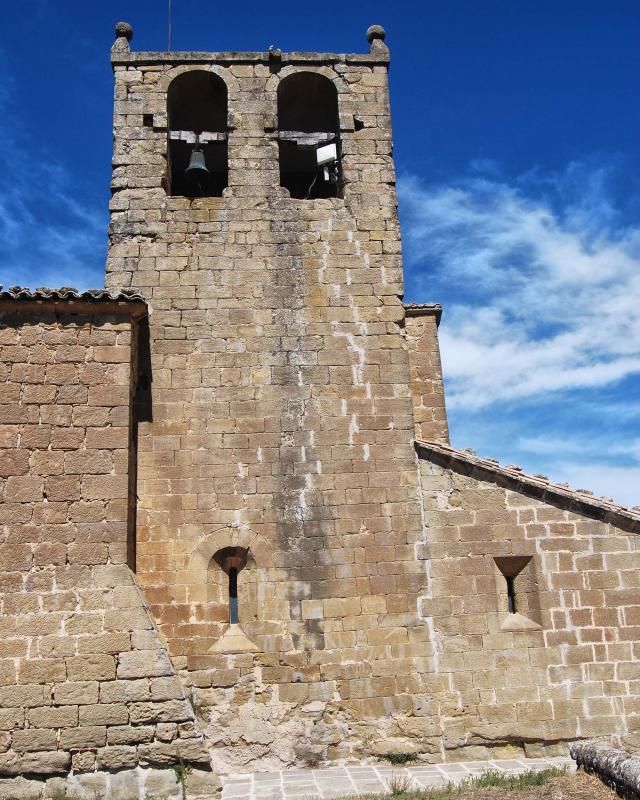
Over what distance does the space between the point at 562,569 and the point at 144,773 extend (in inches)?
177

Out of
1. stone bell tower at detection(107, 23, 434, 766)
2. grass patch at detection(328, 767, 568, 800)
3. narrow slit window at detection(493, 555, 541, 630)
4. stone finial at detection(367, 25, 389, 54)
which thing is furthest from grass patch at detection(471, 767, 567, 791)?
stone finial at detection(367, 25, 389, 54)

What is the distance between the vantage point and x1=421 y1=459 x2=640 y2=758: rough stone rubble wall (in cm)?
727

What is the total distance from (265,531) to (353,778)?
2.49 metres

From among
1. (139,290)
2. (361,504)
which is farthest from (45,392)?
(361,504)

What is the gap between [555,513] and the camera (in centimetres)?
778

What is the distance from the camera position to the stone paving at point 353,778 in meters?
6.29

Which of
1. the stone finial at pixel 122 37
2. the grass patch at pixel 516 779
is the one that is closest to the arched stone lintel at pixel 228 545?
the grass patch at pixel 516 779

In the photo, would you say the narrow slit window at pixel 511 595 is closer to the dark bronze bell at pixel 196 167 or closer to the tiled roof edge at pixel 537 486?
the tiled roof edge at pixel 537 486

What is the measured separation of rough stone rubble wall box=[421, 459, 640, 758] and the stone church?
22 mm

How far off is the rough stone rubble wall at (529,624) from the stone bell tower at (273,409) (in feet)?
1.07

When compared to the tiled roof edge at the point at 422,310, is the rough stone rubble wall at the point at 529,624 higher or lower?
lower

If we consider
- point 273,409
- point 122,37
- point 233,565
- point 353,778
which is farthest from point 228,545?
point 122,37

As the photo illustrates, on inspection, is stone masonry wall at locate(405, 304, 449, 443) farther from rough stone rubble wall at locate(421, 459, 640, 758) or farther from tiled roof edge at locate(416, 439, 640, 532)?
rough stone rubble wall at locate(421, 459, 640, 758)

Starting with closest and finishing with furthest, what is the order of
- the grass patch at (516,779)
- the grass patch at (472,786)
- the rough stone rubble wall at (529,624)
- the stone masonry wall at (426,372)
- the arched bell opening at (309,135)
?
the grass patch at (472,786), the grass patch at (516,779), the rough stone rubble wall at (529,624), the stone masonry wall at (426,372), the arched bell opening at (309,135)
